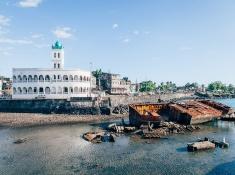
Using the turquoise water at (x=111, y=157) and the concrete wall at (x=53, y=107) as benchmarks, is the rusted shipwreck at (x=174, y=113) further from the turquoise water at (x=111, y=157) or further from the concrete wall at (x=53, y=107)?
the concrete wall at (x=53, y=107)

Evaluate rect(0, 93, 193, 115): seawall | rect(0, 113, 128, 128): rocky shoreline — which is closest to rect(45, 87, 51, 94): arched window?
rect(0, 93, 193, 115): seawall

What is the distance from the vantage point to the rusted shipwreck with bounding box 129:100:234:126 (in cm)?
5722

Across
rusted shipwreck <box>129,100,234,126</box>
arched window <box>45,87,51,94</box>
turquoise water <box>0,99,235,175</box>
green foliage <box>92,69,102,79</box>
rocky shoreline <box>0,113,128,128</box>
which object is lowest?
turquoise water <box>0,99,235,175</box>

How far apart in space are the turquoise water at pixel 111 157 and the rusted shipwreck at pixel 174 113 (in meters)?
7.74

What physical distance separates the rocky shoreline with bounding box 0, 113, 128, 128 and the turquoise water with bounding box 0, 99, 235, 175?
16.4 metres

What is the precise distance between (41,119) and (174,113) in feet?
102

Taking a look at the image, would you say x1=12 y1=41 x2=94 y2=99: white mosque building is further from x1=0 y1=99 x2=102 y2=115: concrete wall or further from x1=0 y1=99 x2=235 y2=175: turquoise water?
x1=0 y1=99 x2=235 y2=175: turquoise water

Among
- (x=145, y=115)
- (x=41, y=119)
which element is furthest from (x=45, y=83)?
(x=145, y=115)

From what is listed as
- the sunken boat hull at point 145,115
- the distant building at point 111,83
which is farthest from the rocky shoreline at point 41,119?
the distant building at point 111,83

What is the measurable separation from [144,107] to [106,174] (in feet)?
123

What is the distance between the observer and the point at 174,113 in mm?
64438

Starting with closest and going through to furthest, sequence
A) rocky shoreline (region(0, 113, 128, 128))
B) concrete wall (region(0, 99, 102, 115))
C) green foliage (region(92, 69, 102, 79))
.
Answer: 1. rocky shoreline (region(0, 113, 128, 128))
2. concrete wall (region(0, 99, 102, 115))
3. green foliage (region(92, 69, 102, 79))

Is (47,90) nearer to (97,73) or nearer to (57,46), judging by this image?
(57,46)

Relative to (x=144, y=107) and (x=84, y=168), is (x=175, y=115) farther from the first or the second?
(x=84, y=168)
